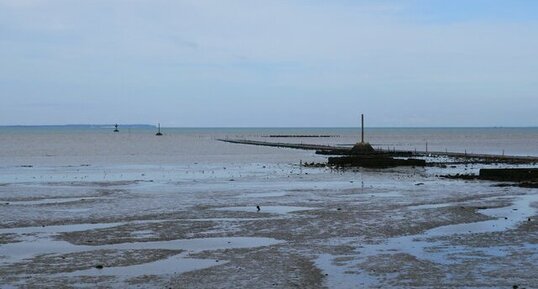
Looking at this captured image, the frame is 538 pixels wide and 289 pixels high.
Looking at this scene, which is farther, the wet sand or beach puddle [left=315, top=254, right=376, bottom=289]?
the wet sand

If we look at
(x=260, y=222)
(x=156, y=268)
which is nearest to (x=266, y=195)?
(x=260, y=222)

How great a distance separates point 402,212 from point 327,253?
377 inches

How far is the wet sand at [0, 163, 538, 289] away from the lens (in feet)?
51.3

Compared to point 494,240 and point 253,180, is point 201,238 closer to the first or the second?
point 494,240

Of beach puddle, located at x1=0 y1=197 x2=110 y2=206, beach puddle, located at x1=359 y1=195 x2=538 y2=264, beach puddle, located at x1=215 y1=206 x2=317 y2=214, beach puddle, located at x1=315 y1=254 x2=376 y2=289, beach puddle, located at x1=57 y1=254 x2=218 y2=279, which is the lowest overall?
beach puddle, located at x1=0 y1=197 x2=110 y2=206

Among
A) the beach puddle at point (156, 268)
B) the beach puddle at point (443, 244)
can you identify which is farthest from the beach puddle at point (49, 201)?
the beach puddle at point (443, 244)

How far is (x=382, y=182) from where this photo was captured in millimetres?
44750

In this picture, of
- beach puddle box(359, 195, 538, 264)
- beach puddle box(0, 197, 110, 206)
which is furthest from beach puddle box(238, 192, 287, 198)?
beach puddle box(359, 195, 538, 264)

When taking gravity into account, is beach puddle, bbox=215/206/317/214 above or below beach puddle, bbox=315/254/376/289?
above

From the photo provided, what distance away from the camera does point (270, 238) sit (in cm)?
2109

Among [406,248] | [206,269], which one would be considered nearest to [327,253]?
[406,248]

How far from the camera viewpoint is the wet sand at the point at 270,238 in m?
15.6

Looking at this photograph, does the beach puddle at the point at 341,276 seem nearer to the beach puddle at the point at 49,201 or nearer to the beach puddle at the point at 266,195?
the beach puddle at the point at 266,195

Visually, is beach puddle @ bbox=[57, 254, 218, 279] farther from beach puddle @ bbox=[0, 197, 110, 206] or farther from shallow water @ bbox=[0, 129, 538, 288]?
beach puddle @ bbox=[0, 197, 110, 206]
